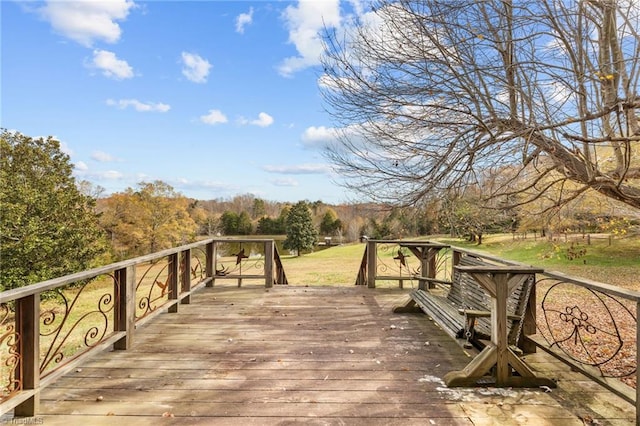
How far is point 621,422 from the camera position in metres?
2.28

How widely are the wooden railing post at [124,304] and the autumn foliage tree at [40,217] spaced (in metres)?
13.2

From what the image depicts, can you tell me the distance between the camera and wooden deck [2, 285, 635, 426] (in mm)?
2336

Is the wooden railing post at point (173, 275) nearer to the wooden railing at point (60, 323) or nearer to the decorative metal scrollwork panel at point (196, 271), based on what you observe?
the wooden railing at point (60, 323)

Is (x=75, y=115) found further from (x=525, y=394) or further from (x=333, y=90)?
(x=525, y=394)

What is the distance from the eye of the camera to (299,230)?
106 ft

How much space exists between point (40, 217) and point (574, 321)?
61.3 feet

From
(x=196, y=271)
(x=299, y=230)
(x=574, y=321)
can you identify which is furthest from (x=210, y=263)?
(x=299, y=230)

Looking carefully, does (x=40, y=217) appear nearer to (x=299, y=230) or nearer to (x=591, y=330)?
(x=591, y=330)

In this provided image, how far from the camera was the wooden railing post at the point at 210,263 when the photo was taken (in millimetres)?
6496

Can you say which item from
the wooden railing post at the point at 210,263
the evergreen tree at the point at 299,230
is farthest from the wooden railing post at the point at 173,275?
the evergreen tree at the point at 299,230

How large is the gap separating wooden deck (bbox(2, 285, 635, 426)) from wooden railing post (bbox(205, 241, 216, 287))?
2112mm

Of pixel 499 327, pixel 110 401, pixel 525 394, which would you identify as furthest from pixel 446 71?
pixel 110 401

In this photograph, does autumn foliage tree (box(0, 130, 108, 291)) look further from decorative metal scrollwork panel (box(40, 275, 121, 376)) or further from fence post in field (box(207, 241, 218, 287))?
fence post in field (box(207, 241, 218, 287))

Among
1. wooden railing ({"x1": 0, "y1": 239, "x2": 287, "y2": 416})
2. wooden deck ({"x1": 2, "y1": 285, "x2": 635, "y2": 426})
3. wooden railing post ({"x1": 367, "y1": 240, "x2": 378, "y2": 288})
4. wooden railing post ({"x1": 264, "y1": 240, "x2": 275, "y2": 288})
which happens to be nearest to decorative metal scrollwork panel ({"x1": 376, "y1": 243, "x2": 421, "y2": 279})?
wooden railing post ({"x1": 367, "y1": 240, "x2": 378, "y2": 288})
